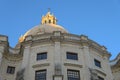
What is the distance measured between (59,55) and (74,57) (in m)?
2.51

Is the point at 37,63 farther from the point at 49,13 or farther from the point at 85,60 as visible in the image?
the point at 49,13

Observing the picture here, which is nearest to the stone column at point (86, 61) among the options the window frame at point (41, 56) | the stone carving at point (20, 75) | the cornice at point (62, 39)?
the cornice at point (62, 39)

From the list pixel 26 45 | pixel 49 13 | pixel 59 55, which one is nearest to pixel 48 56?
pixel 59 55

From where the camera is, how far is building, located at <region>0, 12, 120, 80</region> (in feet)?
126

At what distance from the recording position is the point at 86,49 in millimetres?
41969

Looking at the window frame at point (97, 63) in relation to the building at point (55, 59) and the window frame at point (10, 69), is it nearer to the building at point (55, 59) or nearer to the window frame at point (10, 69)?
the building at point (55, 59)

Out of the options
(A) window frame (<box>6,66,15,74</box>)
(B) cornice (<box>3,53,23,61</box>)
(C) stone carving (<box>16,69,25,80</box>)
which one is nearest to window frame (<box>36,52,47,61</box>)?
(C) stone carving (<box>16,69,25,80</box>)

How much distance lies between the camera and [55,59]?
3934 cm

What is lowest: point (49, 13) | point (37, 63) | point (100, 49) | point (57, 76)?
point (57, 76)

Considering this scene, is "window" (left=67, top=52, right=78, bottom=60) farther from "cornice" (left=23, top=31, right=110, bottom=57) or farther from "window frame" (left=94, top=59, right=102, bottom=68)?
"window frame" (left=94, top=59, right=102, bottom=68)

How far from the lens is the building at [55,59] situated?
38.5 m

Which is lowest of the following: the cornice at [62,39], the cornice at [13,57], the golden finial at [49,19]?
the cornice at [13,57]

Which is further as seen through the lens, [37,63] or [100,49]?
[100,49]

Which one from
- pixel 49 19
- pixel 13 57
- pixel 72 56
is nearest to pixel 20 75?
pixel 13 57
